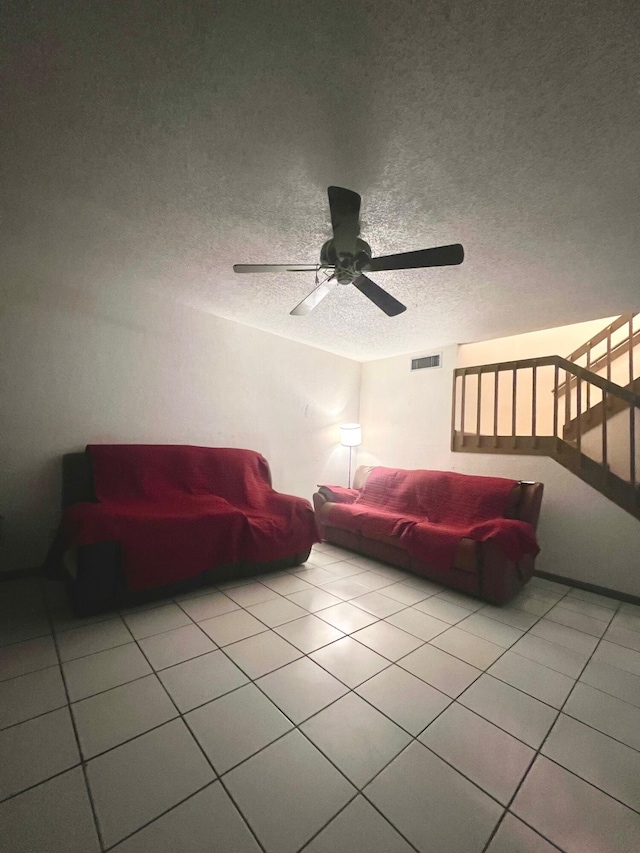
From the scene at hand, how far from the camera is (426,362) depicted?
4094mm

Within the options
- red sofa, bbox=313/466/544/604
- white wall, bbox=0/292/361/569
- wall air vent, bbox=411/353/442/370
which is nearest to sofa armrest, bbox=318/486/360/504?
red sofa, bbox=313/466/544/604

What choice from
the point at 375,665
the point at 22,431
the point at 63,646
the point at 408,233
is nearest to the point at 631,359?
the point at 408,233

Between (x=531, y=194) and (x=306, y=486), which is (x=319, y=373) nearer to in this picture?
(x=306, y=486)

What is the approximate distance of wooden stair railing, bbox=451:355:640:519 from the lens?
2.70 m

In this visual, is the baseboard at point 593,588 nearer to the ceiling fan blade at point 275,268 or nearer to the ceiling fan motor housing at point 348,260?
the ceiling fan motor housing at point 348,260

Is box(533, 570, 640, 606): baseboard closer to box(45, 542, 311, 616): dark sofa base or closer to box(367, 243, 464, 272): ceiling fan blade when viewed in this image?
box(367, 243, 464, 272): ceiling fan blade

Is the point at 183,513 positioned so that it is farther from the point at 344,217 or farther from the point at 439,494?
the point at 439,494

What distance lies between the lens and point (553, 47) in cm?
102

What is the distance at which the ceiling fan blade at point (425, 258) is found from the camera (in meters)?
1.58

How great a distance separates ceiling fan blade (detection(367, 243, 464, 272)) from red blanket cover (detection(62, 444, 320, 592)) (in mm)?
1984

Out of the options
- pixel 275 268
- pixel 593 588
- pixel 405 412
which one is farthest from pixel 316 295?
pixel 593 588

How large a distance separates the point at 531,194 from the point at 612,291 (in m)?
1.46

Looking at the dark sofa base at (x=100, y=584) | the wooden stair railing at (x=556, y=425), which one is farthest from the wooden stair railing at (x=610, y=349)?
the dark sofa base at (x=100, y=584)

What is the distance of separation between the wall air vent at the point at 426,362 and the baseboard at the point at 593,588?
2.41 metres
